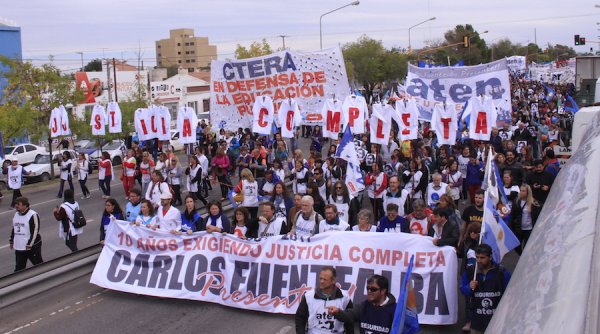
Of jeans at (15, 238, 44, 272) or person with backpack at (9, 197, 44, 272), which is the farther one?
jeans at (15, 238, 44, 272)

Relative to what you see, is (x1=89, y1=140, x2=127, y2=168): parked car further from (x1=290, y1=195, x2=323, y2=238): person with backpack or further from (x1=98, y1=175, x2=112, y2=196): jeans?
(x1=290, y1=195, x2=323, y2=238): person with backpack

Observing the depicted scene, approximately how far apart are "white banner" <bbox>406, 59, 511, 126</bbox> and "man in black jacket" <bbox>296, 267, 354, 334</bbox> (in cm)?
1429

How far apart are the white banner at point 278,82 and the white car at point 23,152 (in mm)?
15172

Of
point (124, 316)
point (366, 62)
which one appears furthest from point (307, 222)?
point (366, 62)

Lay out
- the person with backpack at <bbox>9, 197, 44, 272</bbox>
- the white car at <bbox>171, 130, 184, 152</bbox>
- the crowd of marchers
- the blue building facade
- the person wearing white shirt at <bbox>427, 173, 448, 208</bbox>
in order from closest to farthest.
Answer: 1. the crowd of marchers
2. the person with backpack at <bbox>9, 197, 44, 272</bbox>
3. the person wearing white shirt at <bbox>427, 173, 448, 208</bbox>
4. the white car at <bbox>171, 130, 184, 152</bbox>
5. the blue building facade

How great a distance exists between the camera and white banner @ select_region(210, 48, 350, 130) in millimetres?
16719

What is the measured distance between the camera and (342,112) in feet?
52.0

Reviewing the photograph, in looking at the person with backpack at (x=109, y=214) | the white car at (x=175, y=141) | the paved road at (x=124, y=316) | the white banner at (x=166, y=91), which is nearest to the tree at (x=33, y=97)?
the white car at (x=175, y=141)

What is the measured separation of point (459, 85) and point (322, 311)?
599 inches

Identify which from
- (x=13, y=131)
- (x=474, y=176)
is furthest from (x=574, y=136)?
(x=13, y=131)

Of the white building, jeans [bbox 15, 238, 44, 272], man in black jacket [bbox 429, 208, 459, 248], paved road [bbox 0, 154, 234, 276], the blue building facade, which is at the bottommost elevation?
paved road [bbox 0, 154, 234, 276]

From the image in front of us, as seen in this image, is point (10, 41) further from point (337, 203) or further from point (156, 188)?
point (337, 203)

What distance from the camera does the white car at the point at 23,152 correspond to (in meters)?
29.5

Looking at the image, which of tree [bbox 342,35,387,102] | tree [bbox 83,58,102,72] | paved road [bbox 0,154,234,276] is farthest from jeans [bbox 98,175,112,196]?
tree [bbox 83,58,102,72]
